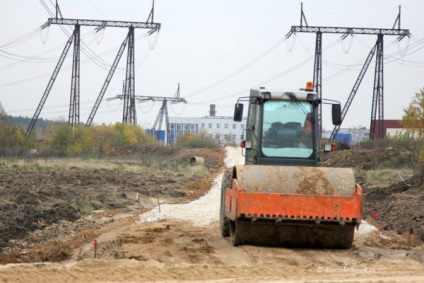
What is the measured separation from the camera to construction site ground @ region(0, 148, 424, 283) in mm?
12336

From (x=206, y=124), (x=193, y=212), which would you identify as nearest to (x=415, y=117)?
(x=193, y=212)

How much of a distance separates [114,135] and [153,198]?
186 feet

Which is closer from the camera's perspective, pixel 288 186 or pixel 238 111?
pixel 288 186

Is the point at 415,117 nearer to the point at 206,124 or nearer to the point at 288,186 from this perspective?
the point at 288,186

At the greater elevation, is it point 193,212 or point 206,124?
point 206,124

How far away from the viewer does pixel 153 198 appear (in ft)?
107

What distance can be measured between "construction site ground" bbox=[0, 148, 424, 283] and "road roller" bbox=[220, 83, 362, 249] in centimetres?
34

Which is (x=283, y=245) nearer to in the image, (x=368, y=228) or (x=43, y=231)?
(x=368, y=228)

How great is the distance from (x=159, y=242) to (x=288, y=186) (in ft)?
10.1

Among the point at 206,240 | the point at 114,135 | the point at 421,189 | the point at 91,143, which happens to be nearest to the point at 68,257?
the point at 206,240

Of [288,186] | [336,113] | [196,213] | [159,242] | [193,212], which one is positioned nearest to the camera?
[288,186]

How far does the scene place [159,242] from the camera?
53.8 feet

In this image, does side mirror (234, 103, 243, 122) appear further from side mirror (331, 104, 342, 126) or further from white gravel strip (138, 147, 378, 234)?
white gravel strip (138, 147, 378, 234)

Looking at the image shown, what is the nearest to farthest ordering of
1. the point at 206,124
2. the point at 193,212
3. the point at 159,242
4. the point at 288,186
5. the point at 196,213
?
the point at 288,186, the point at 159,242, the point at 196,213, the point at 193,212, the point at 206,124
